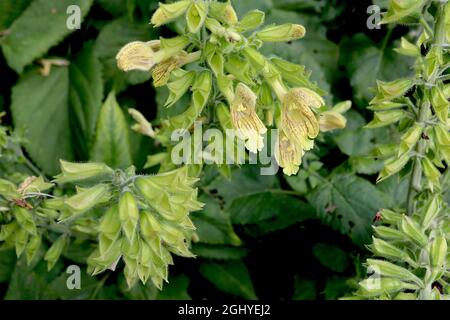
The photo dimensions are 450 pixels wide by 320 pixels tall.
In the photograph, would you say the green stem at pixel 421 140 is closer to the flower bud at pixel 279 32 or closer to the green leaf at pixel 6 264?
the flower bud at pixel 279 32

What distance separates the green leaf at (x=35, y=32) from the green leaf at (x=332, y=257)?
38.4 inches

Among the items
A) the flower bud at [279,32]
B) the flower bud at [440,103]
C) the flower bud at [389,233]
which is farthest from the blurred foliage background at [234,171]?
the flower bud at [279,32]

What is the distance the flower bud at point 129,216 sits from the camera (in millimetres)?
1092

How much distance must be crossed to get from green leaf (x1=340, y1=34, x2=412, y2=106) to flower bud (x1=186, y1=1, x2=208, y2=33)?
3.05ft

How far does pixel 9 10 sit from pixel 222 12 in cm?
121

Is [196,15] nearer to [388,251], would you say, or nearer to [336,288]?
[388,251]

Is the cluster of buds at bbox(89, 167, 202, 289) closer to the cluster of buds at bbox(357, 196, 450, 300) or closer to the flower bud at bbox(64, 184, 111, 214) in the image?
the flower bud at bbox(64, 184, 111, 214)

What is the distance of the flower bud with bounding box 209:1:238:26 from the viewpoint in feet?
3.75

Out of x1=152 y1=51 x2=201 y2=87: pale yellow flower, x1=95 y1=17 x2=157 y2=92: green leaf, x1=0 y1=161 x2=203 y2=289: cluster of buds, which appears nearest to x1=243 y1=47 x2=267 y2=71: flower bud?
x1=152 y1=51 x2=201 y2=87: pale yellow flower

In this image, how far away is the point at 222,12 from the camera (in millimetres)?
1141

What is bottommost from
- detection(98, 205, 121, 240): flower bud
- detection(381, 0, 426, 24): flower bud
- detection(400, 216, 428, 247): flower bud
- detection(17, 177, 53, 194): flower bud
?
detection(400, 216, 428, 247): flower bud

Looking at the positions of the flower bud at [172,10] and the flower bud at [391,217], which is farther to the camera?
the flower bud at [391,217]

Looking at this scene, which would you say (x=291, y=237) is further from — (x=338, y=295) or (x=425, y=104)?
(x=425, y=104)

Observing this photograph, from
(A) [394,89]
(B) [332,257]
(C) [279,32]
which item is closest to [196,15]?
(C) [279,32]
